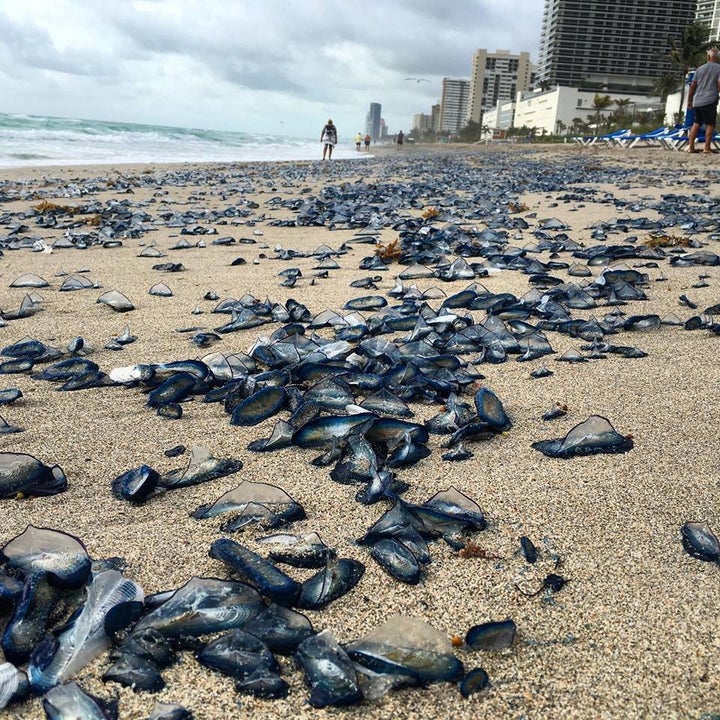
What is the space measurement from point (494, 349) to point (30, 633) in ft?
7.77

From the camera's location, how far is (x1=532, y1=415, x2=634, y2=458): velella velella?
2.12 m

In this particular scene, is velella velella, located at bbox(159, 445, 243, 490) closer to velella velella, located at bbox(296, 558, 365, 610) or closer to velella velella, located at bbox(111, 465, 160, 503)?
velella velella, located at bbox(111, 465, 160, 503)

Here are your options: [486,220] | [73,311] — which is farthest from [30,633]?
[486,220]

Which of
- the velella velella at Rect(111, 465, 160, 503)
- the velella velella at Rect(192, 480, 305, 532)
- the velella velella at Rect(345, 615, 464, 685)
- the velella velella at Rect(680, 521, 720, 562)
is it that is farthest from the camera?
the velella velella at Rect(111, 465, 160, 503)

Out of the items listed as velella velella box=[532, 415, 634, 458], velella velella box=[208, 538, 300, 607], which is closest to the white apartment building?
velella velella box=[532, 415, 634, 458]

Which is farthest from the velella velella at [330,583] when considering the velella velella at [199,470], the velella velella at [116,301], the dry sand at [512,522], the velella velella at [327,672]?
the velella velella at [116,301]

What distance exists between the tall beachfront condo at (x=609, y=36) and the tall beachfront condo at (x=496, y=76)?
47.9 meters

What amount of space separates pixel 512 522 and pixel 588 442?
1.81 feet

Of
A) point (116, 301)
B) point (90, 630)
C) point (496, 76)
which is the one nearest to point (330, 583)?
point (90, 630)

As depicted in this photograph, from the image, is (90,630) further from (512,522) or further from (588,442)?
(588,442)

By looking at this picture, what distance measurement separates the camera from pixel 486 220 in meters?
7.67

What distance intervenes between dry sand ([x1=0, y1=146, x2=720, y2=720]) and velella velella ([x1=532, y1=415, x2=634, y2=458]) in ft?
0.15

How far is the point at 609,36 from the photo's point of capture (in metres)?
136

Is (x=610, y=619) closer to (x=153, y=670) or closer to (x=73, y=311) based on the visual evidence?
(x=153, y=670)
